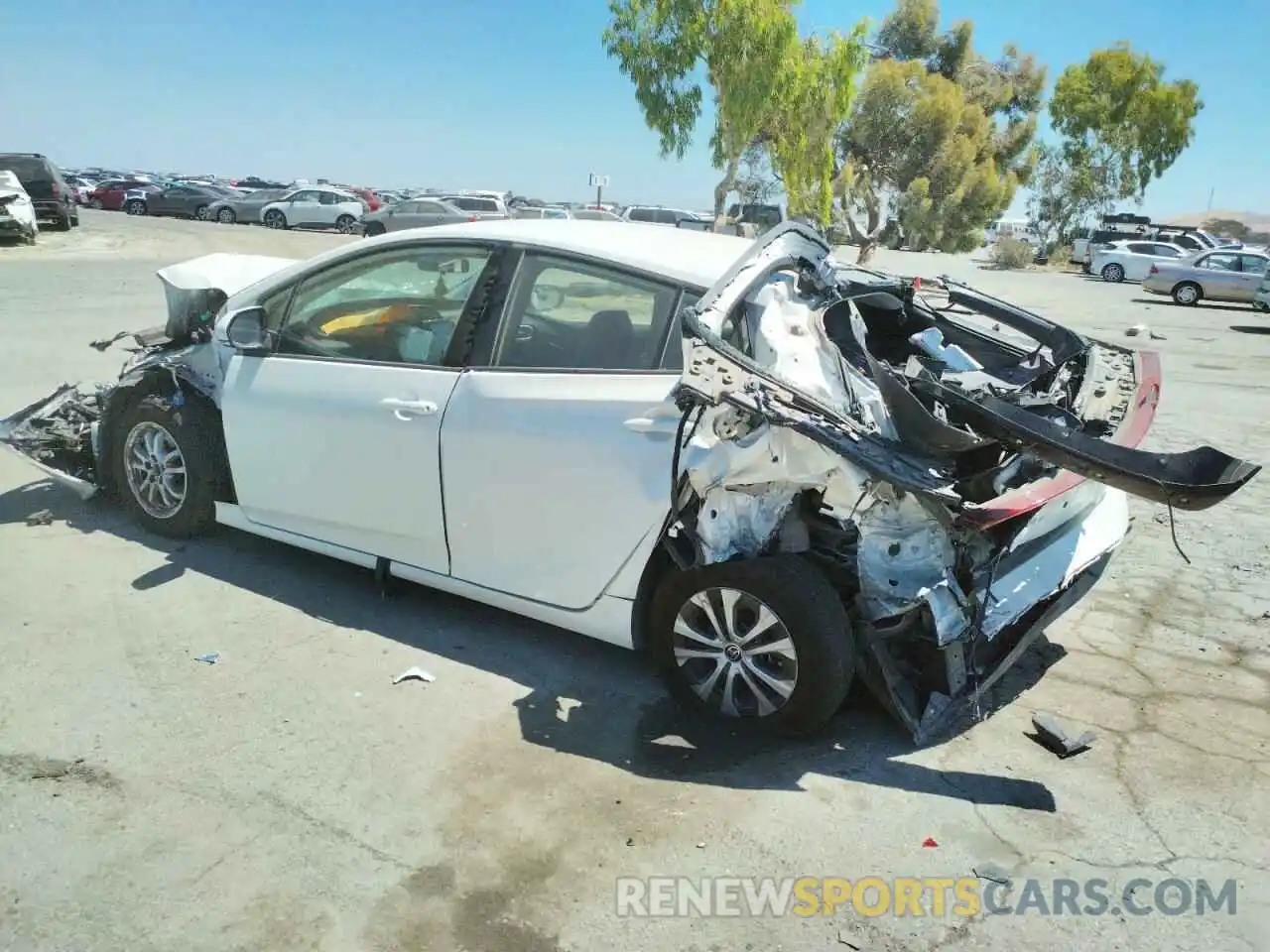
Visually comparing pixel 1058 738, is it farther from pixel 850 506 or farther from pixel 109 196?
pixel 109 196

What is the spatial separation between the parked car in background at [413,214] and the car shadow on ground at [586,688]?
28.0m

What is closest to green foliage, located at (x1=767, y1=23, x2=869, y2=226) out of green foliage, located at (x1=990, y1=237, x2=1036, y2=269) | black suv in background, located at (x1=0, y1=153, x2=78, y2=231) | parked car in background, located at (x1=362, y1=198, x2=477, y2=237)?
parked car in background, located at (x1=362, y1=198, x2=477, y2=237)

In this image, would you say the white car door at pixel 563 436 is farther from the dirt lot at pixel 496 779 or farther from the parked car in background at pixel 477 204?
the parked car in background at pixel 477 204

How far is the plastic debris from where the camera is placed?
3927 mm

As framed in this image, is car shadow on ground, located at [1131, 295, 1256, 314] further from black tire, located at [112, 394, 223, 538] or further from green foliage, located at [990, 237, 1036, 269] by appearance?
black tire, located at [112, 394, 223, 538]

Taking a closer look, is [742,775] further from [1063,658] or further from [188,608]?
[188,608]

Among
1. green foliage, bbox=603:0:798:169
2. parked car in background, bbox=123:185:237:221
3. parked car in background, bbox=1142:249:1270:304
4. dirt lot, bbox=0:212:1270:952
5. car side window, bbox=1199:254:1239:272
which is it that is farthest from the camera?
parked car in background, bbox=123:185:237:221

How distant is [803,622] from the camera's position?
3273 millimetres

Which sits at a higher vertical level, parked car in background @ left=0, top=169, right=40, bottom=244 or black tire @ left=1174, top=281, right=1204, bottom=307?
parked car in background @ left=0, top=169, right=40, bottom=244

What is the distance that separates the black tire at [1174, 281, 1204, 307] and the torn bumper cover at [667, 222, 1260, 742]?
2531 centimetres

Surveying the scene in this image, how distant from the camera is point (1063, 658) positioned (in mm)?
4270

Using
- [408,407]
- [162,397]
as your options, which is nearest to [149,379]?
[162,397]

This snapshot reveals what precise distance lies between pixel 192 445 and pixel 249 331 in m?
0.78

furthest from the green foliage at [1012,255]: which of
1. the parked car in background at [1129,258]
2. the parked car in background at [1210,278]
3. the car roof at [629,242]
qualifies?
the car roof at [629,242]
